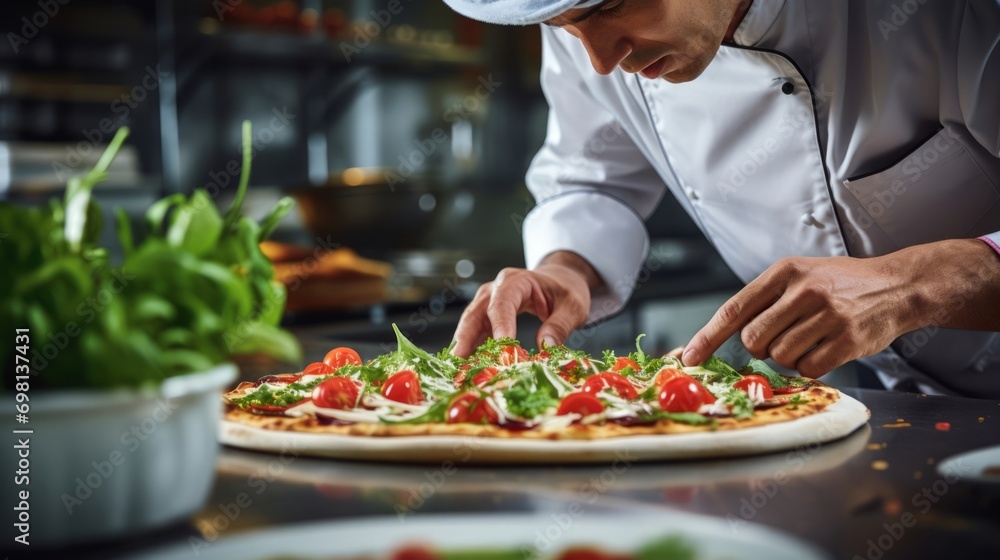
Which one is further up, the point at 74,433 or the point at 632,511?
the point at 74,433

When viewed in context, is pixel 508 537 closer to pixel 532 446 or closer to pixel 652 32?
pixel 532 446

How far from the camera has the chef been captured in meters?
1.32

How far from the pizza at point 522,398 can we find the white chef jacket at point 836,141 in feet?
1.15

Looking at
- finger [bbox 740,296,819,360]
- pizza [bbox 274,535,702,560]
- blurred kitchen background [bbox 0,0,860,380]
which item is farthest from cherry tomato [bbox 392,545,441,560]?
blurred kitchen background [bbox 0,0,860,380]

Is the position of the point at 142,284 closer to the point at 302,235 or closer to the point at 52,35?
the point at 52,35

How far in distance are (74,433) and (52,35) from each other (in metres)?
3.06

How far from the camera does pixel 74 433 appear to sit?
708 mm

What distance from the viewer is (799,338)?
1.31 m

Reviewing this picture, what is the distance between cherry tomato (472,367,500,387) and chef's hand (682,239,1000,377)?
0.92ft

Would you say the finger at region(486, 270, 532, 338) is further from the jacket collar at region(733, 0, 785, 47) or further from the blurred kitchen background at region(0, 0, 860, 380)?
the blurred kitchen background at region(0, 0, 860, 380)

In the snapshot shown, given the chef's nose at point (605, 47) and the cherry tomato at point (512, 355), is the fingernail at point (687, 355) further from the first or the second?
the chef's nose at point (605, 47)

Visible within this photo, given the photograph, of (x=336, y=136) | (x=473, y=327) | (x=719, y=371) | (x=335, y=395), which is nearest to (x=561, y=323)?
(x=473, y=327)

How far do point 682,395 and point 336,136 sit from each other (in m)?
3.43

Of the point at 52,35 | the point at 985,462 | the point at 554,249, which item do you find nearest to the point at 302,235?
the point at 52,35
